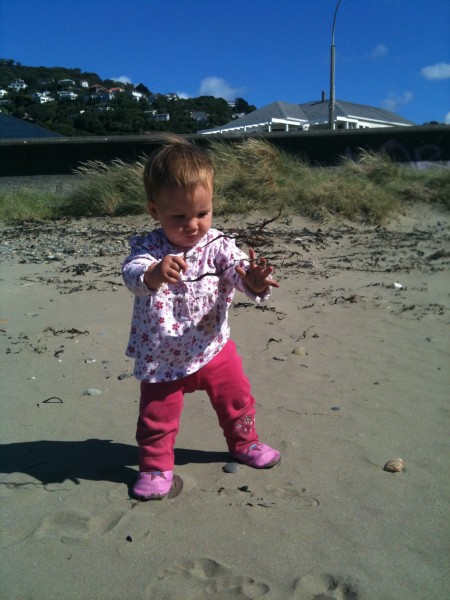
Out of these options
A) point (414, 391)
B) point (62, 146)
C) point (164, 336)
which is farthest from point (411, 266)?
point (62, 146)

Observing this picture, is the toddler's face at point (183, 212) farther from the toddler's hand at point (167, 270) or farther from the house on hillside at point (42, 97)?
the house on hillside at point (42, 97)

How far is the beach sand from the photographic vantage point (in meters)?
1.82

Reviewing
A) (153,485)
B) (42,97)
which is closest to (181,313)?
(153,485)

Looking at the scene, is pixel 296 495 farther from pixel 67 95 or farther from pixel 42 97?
pixel 67 95

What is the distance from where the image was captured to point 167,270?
2.00 meters

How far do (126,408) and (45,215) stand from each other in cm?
674

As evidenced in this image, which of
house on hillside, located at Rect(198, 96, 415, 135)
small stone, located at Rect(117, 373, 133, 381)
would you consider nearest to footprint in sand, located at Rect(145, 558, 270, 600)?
small stone, located at Rect(117, 373, 133, 381)

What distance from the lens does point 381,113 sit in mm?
35031

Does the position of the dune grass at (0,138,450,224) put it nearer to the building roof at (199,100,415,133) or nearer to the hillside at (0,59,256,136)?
the hillside at (0,59,256,136)

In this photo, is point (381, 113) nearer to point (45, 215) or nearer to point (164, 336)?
point (45, 215)

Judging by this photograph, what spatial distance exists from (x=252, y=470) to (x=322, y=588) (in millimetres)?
750

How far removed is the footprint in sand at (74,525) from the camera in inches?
79.7

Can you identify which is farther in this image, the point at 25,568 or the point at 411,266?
the point at 411,266

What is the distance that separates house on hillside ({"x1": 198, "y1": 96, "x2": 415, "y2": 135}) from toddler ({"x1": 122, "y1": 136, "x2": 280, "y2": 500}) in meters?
28.6
